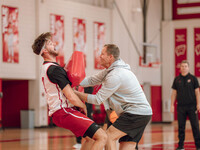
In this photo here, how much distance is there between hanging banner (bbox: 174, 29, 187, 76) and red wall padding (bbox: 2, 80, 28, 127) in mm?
8713

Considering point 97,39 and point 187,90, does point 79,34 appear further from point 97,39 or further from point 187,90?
point 187,90

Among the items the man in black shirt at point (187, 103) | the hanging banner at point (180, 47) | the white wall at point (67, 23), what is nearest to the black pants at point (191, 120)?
the man in black shirt at point (187, 103)

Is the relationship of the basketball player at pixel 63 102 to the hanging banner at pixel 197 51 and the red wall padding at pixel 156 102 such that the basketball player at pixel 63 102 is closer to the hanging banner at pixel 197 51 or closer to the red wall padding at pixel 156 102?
the red wall padding at pixel 156 102

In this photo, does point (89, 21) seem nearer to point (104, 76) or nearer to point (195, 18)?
point (195, 18)

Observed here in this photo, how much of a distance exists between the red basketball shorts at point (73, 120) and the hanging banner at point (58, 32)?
12400 mm

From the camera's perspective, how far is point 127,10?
1991cm

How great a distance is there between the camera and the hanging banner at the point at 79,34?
718 inches

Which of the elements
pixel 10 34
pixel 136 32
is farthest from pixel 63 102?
pixel 136 32

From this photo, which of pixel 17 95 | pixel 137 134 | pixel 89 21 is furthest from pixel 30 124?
pixel 137 134

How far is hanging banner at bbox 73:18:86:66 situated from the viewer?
18234 millimetres

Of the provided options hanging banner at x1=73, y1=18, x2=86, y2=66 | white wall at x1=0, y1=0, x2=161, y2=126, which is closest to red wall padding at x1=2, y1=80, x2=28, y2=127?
white wall at x1=0, y1=0, x2=161, y2=126

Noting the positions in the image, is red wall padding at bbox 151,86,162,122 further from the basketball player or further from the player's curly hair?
the player's curly hair

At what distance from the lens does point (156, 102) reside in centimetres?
2166

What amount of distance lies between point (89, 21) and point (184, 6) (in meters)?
5.94
